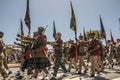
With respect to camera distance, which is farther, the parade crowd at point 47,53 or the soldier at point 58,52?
the soldier at point 58,52

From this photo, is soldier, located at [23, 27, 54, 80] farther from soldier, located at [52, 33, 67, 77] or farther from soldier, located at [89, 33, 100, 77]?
soldier, located at [89, 33, 100, 77]

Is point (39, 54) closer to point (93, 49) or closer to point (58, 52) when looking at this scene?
point (58, 52)

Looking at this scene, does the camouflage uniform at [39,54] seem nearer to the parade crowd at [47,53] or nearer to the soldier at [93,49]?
the parade crowd at [47,53]

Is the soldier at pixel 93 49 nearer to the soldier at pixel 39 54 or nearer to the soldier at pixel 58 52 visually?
the soldier at pixel 58 52

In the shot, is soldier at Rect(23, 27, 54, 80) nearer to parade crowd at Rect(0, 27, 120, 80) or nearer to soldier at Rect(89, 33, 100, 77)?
parade crowd at Rect(0, 27, 120, 80)

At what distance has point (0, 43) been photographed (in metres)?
11.9

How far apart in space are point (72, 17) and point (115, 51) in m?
6.27

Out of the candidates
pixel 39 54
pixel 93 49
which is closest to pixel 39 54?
pixel 39 54

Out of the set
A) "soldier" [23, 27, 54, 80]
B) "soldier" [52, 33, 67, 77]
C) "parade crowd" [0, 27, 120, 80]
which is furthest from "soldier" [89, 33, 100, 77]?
"soldier" [23, 27, 54, 80]

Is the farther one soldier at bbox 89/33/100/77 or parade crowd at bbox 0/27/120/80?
soldier at bbox 89/33/100/77

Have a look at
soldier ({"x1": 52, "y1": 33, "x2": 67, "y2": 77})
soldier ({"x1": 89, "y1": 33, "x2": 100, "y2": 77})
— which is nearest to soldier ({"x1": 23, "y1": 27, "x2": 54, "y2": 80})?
soldier ({"x1": 52, "y1": 33, "x2": 67, "y2": 77})

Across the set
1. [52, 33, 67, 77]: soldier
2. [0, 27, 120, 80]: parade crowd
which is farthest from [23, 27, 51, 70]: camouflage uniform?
[52, 33, 67, 77]: soldier

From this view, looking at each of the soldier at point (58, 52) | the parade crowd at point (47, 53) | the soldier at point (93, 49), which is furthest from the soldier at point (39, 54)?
the soldier at point (93, 49)

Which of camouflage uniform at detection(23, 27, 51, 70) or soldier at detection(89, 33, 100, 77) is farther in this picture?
soldier at detection(89, 33, 100, 77)
